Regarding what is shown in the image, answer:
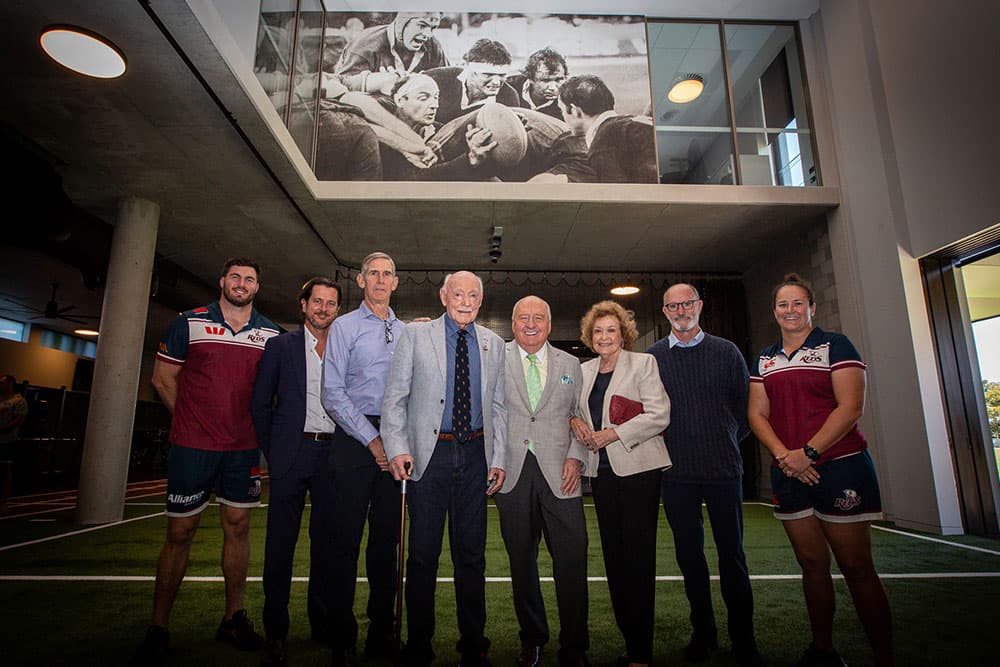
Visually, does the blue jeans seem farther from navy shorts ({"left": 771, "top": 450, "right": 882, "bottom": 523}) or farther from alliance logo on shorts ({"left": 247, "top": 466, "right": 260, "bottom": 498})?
navy shorts ({"left": 771, "top": 450, "right": 882, "bottom": 523})

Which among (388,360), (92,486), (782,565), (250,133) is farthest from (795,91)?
(92,486)

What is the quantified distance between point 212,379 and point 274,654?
1154 mm

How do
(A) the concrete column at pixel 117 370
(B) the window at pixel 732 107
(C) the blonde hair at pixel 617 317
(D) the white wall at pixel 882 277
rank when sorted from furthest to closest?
1. (B) the window at pixel 732 107
2. (A) the concrete column at pixel 117 370
3. (D) the white wall at pixel 882 277
4. (C) the blonde hair at pixel 617 317

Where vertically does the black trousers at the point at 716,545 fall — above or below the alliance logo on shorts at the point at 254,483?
below

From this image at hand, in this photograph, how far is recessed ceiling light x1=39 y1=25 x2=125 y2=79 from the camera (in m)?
3.54

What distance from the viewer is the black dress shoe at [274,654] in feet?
6.62

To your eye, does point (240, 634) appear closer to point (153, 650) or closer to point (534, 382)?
point (153, 650)

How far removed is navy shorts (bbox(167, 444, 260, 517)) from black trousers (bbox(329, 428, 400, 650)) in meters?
0.49

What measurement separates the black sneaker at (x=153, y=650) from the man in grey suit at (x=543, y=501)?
1.41 meters

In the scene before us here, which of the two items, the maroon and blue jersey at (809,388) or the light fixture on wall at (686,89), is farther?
the light fixture on wall at (686,89)

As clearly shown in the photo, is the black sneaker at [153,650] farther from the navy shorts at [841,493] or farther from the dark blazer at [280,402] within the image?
the navy shorts at [841,493]

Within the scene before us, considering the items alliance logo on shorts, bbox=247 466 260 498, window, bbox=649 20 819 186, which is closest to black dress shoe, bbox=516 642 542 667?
alliance logo on shorts, bbox=247 466 260 498

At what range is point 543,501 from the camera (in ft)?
6.95

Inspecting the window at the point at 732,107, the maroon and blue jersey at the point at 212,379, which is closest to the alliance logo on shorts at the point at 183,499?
the maroon and blue jersey at the point at 212,379
